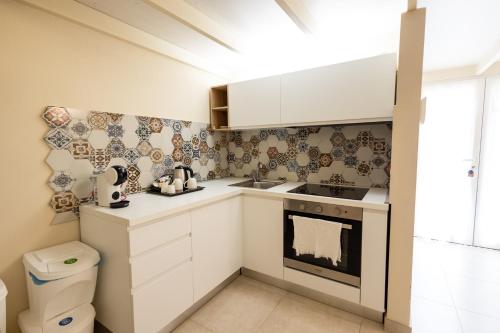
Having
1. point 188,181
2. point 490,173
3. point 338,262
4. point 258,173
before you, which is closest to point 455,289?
point 338,262

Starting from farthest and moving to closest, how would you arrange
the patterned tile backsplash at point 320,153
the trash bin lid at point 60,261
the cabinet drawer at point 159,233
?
1. the patterned tile backsplash at point 320,153
2. the cabinet drawer at point 159,233
3. the trash bin lid at point 60,261

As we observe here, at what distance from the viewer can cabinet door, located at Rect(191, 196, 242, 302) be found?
168 cm

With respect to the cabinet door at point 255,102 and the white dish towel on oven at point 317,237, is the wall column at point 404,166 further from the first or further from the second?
the cabinet door at point 255,102

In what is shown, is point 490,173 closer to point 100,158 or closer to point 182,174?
point 182,174

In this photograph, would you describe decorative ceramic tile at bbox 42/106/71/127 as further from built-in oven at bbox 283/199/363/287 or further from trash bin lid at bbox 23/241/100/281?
built-in oven at bbox 283/199/363/287

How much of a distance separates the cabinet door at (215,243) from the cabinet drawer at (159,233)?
0.30 ft

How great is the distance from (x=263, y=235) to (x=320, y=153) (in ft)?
3.20

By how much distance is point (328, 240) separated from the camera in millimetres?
1682

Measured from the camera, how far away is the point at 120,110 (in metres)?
1.79

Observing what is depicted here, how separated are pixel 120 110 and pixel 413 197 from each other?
2123mm

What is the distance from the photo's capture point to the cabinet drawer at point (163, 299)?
4.33ft

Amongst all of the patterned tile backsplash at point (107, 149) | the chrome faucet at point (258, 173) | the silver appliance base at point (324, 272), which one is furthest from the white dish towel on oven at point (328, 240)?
the patterned tile backsplash at point (107, 149)

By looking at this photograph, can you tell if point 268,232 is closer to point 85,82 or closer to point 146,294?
point 146,294

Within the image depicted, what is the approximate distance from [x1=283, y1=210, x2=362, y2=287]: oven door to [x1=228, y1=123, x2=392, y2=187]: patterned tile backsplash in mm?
647
